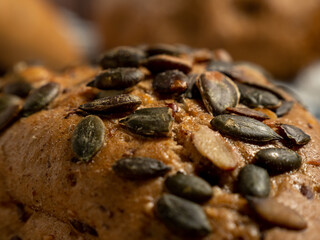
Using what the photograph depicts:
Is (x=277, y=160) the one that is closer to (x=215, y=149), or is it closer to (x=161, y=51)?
(x=215, y=149)

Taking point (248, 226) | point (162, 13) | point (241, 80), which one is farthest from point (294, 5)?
point (248, 226)

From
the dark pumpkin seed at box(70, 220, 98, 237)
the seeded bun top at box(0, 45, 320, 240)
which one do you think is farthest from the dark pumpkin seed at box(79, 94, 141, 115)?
the dark pumpkin seed at box(70, 220, 98, 237)

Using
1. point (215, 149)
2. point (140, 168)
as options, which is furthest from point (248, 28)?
point (140, 168)

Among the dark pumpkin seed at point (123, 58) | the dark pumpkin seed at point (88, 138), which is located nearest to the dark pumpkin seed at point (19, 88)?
the dark pumpkin seed at point (123, 58)

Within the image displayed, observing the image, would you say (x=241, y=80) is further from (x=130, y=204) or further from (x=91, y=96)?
(x=130, y=204)

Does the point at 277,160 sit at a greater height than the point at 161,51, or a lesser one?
lesser
